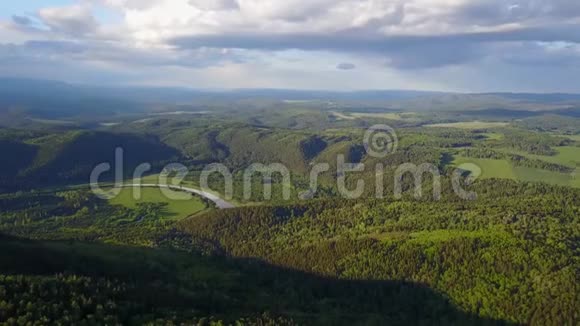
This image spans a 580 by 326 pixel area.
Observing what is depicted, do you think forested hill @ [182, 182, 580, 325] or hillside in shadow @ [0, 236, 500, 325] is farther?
forested hill @ [182, 182, 580, 325]

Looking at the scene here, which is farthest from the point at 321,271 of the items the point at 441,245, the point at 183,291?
the point at 183,291

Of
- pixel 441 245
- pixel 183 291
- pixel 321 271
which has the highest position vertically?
pixel 183 291

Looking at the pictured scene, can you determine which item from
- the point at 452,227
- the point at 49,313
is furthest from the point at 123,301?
the point at 452,227

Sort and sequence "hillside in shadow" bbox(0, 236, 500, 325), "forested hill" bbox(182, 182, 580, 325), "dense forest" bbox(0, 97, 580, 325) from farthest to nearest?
"forested hill" bbox(182, 182, 580, 325) < "dense forest" bbox(0, 97, 580, 325) < "hillside in shadow" bbox(0, 236, 500, 325)

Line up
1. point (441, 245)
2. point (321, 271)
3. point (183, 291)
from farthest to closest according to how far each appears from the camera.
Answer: point (441, 245), point (321, 271), point (183, 291)

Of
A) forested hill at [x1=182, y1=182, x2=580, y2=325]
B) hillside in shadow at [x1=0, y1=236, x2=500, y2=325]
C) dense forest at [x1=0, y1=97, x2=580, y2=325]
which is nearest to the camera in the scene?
hillside in shadow at [x1=0, y1=236, x2=500, y2=325]

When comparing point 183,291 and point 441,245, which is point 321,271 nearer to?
point 441,245

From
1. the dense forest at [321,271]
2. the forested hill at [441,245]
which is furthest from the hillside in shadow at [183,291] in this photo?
the forested hill at [441,245]

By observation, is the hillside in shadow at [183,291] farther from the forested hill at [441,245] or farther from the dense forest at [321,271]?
the forested hill at [441,245]

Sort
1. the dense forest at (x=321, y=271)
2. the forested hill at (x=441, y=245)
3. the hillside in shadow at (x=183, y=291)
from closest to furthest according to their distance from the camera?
the hillside in shadow at (x=183, y=291) → the dense forest at (x=321, y=271) → the forested hill at (x=441, y=245)

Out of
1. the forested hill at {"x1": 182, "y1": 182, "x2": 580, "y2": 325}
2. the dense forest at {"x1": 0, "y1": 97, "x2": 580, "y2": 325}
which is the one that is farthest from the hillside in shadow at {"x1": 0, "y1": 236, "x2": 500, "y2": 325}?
the forested hill at {"x1": 182, "y1": 182, "x2": 580, "y2": 325}

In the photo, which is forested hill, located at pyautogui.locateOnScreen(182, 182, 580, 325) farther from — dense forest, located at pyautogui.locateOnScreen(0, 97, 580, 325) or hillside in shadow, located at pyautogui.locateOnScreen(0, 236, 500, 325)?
hillside in shadow, located at pyautogui.locateOnScreen(0, 236, 500, 325)
